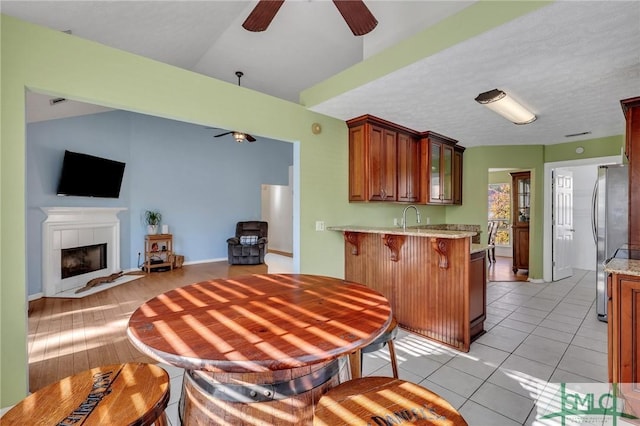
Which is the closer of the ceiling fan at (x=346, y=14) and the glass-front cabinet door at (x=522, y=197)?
the ceiling fan at (x=346, y=14)

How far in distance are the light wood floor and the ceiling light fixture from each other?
371cm

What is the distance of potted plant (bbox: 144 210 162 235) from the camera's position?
5.81m

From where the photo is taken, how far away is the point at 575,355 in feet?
8.07

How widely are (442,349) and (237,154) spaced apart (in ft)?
20.3

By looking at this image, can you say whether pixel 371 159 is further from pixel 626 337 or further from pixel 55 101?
pixel 55 101

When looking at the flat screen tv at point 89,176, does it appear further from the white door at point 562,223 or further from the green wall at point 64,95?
the white door at point 562,223

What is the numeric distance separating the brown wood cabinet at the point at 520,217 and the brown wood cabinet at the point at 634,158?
3.54m

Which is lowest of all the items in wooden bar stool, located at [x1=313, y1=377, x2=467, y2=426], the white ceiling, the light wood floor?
the light wood floor

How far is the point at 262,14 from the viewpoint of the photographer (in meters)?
1.82

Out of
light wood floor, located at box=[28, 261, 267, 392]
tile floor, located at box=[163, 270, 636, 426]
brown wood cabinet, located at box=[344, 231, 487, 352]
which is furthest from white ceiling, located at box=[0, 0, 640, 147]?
light wood floor, located at box=[28, 261, 267, 392]

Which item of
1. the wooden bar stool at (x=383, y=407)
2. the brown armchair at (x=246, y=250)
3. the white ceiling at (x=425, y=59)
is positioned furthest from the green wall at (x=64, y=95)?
the brown armchair at (x=246, y=250)

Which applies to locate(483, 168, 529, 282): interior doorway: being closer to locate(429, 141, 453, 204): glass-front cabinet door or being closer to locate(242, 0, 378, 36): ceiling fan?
locate(429, 141, 453, 204): glass-front cabinet door

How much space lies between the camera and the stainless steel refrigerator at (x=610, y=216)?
10.3 ft
